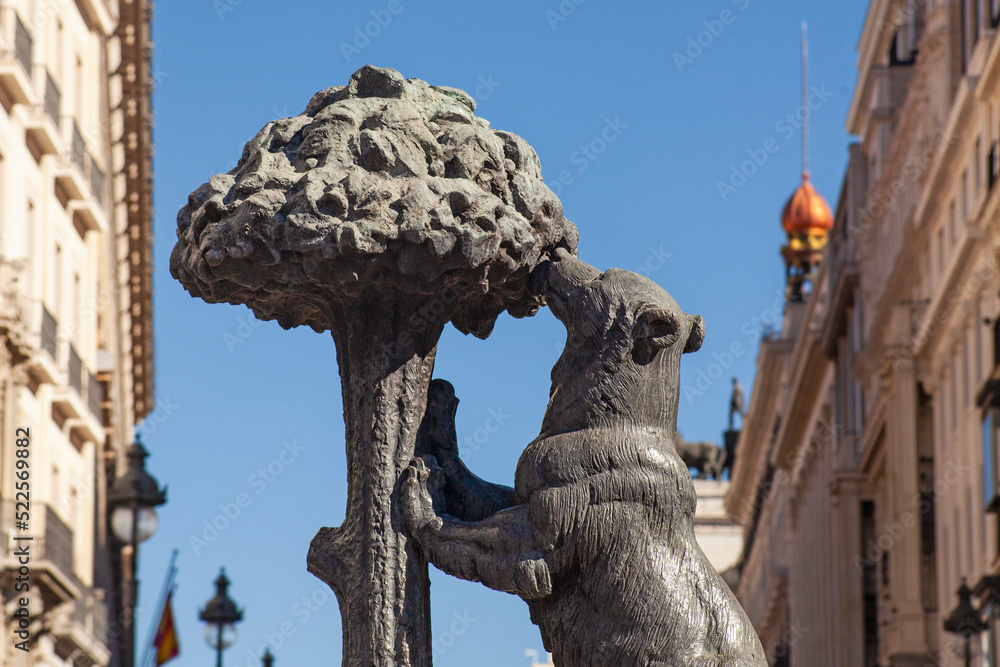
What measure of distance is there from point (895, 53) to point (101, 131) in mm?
18886

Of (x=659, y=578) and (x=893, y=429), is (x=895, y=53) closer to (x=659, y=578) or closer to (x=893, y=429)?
(x=893, y=429)

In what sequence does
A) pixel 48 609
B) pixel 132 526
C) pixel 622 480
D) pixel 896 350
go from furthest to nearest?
1. pixel 896 350
2. pixel 48 609
3. pixel 132 526
4. pixel 622 480

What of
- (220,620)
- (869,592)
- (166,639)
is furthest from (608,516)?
(869,592)

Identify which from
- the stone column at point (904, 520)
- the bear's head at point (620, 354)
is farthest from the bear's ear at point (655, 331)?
the stone column at point (904, 520)

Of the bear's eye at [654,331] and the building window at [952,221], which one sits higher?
the building window at [952,221]

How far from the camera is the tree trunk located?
249 inches

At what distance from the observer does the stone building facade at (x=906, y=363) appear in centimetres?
3334

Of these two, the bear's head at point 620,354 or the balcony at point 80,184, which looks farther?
the balcony at point 80,184

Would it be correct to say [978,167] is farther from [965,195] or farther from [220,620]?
[220,620]

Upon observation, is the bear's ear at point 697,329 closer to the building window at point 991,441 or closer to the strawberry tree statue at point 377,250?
the strawberry tree statue at point 377,250

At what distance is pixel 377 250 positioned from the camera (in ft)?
20.5

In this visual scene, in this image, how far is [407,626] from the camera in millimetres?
6332

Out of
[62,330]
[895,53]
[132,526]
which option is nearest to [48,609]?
[62,330]

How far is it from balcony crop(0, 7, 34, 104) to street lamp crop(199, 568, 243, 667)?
11287 millimetres
